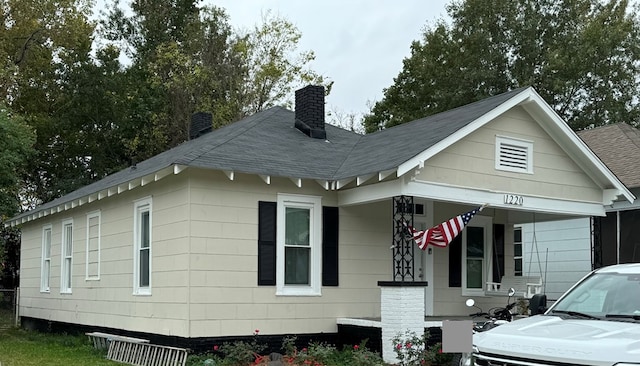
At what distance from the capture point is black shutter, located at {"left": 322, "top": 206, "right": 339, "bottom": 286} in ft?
45.6

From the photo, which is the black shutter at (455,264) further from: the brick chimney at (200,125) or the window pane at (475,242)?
the brick chimney at (200,125)

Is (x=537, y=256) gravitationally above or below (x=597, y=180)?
below

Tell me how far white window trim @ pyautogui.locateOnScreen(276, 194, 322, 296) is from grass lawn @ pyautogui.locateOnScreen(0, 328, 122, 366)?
3235 mm

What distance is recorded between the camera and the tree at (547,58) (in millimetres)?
32438

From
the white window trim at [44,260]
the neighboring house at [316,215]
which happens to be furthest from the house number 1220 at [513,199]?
the white window trim at [44,260]

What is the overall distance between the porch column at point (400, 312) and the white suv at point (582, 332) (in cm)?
486

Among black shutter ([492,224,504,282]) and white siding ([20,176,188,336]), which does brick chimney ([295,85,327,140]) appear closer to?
white siding ([20,176,188,336])

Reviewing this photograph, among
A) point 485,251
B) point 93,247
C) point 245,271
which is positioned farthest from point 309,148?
point 93,247

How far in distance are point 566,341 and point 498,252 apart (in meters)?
11.6

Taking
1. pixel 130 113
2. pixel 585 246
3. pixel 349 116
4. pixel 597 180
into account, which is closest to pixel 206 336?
pixel 597 180

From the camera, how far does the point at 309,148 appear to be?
1527cm

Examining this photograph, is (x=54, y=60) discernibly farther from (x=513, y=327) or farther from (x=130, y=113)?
(x=513, y=327)

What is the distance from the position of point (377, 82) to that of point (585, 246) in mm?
28369

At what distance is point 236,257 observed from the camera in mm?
12961
